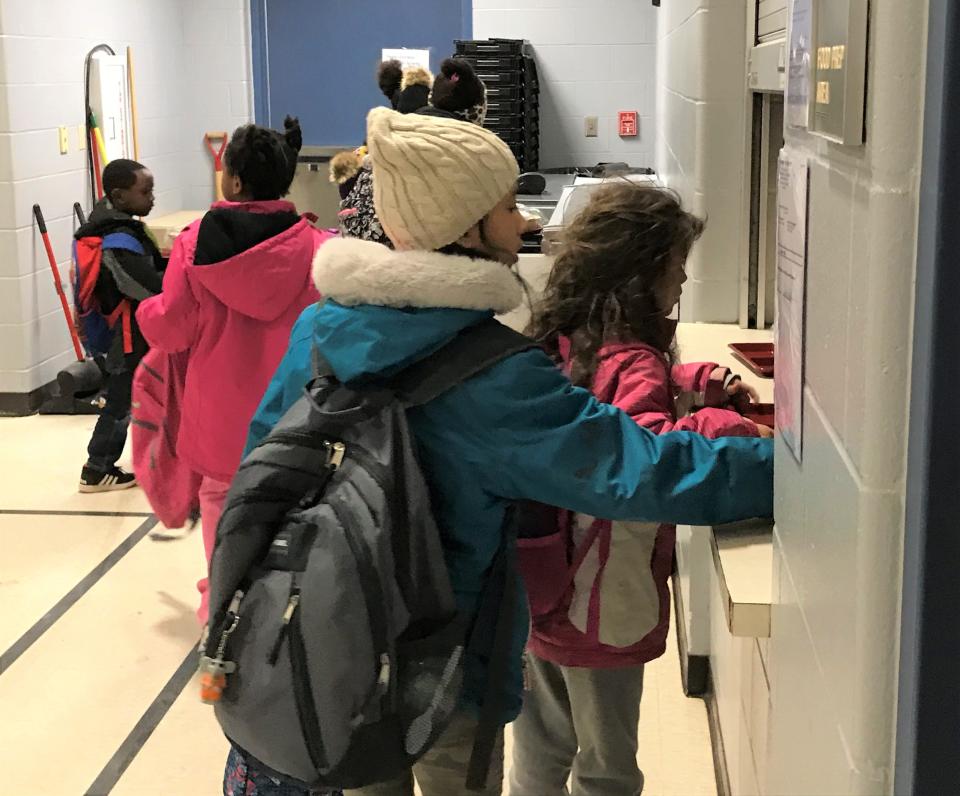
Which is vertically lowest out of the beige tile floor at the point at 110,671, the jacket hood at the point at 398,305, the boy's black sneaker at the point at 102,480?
the beige tile floor at the point at 110,671

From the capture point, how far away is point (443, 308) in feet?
4.98

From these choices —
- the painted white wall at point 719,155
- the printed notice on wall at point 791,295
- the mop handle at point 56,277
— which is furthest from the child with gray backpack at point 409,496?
the mop handle at point 56,277

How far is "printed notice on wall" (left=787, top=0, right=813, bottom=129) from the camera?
3.44 feet

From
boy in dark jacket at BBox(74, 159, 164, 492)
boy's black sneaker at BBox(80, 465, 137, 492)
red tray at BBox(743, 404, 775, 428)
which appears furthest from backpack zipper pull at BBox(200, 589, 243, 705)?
boy's black sneaker at BBox(80, 465, 137, 492)

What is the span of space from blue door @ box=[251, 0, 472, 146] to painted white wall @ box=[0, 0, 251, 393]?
23cm

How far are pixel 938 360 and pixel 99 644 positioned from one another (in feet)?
9.78

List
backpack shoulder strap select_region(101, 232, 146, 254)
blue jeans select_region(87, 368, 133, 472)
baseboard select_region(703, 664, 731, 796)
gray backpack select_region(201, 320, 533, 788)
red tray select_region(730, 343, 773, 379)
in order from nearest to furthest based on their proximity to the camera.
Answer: gray backpack select_region(201, 320, 533, 788)
red tray select_region(730, 343, 773, 379)
baseboard select_region(703, 664, 731, 796)
backpack shoulder strap select_region(101, 232, 146, 254)
blue jeans select_region(87, 368, 133, 472)

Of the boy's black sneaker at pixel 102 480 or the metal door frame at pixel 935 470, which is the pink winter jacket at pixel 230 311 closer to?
the boy's black sneaker at pixel 102 480

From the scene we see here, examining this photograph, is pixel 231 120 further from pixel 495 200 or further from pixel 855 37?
pixel 855 37

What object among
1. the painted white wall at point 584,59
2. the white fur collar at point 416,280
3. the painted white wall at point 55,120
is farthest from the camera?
the painted white wall at point 584,59

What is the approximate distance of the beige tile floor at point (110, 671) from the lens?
270 centimetres

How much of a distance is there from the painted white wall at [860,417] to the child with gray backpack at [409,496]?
1.22 ft

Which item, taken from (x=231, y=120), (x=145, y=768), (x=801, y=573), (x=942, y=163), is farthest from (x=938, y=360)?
(x=231, y=120)

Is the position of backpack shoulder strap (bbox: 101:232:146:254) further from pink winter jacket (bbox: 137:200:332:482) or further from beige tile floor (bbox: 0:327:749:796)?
pink winter jacket (bbox: 137:200:332:482)
